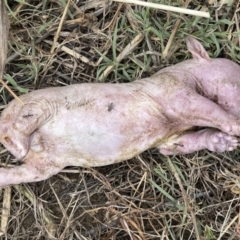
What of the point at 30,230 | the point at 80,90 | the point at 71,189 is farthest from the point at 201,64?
the point at 30,230

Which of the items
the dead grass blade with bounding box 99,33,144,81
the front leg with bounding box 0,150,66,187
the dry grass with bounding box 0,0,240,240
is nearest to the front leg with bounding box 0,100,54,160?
the front leg with bounding box 0,150,66,187

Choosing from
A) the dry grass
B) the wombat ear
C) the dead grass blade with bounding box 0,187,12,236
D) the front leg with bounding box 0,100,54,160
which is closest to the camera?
the front leg with bounding box 0,100,54,160

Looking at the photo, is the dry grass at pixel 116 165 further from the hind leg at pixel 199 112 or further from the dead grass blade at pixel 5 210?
the hind leg at pixel 199 112

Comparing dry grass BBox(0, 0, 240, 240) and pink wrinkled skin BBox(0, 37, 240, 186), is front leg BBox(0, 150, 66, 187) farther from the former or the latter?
dry grass BBox(0, 0, 240, 240)

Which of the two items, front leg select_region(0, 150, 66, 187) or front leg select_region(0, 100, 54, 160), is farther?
front leg select_region(0, 150, 66, 187)

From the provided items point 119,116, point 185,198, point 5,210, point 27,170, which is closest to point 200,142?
point 185,198

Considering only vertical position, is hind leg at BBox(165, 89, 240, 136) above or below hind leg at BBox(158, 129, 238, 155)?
above

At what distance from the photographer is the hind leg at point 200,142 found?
4.04 metres

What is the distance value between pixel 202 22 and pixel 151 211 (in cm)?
174

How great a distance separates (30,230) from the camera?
182 inches

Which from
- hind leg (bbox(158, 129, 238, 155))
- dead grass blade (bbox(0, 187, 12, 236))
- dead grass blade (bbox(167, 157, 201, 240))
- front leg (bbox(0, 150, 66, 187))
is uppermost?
hind leg (bbox(158, 129, 238, 155))

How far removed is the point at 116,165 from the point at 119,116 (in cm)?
75

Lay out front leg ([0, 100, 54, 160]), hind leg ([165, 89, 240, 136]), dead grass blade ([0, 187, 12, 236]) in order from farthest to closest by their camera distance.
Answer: dead grass blade ([0, 187, 12, 236]) → hind leg ([165, 89, 240, 136]) → front leg ([0, 100, 54, 160])

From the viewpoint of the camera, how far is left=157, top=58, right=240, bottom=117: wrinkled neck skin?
412 cm
